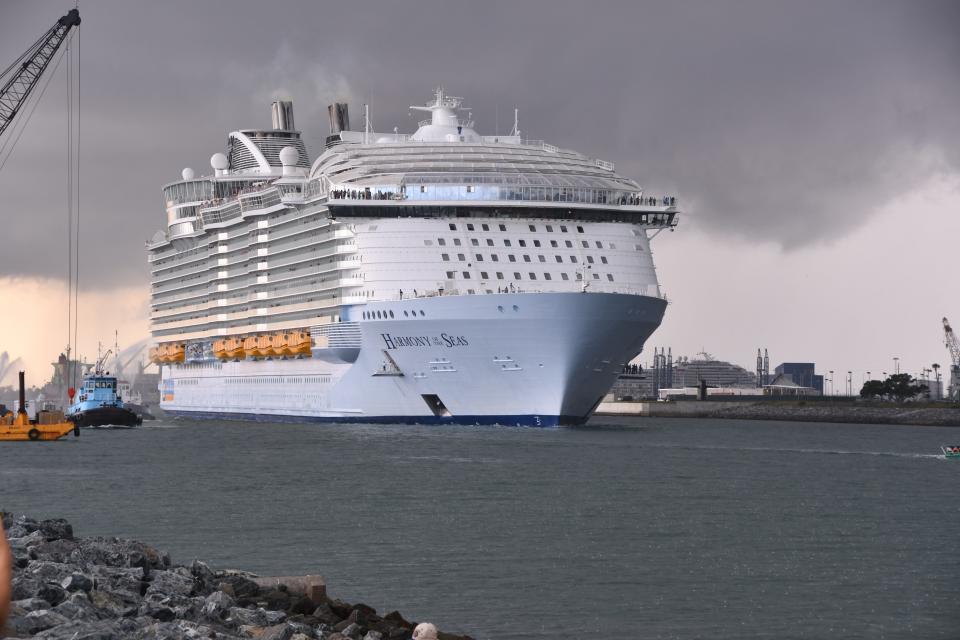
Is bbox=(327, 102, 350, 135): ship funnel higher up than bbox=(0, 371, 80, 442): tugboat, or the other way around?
bbox=(327, 102, 350, 135): ship funnel

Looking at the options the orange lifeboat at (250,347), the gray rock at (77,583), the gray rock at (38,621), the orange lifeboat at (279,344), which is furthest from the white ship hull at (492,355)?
the gray rock at (38,621)

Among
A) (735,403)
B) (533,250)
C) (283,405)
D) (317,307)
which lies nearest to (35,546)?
(533,250)

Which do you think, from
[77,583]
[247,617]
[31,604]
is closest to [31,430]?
[77,583]

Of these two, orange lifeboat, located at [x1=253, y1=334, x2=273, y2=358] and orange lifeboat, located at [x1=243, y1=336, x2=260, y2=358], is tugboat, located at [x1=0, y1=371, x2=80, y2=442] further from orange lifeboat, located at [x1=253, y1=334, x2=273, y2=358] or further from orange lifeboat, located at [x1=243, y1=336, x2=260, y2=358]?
orange lifeboat, located at [x1=243, y1=336, x2=260, y2=358]

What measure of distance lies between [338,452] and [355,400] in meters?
18.4

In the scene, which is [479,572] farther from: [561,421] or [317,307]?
[317,307]

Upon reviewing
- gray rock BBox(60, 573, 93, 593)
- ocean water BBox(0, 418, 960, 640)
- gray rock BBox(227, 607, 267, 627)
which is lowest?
ocean water BBox(0, 418, 960, 640)

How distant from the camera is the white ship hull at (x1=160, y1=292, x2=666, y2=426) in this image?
204 feet

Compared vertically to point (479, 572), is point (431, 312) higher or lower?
higher

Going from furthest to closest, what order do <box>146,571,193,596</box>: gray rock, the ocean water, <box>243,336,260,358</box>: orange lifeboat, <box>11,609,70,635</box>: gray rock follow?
1. <box>243,336,260,358</box>: orange lifeboat
2. the ocean water
3. <box>146,571,193,596</box>: gray rock
4. <box>11,609,70,635</box>: gray rock

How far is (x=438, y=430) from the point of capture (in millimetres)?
67625

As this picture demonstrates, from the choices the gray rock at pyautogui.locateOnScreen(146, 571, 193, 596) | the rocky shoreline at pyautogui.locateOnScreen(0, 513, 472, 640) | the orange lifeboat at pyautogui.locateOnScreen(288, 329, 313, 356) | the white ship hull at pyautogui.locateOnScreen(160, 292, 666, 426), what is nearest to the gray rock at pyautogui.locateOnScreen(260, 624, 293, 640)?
the rocky shoreline at pyautogui.locateOnScreen(0, 513, 472, 640)

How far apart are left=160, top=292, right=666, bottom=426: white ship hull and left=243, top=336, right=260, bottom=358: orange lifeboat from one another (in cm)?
1319

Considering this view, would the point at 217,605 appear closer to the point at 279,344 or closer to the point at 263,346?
the point at 279,344
